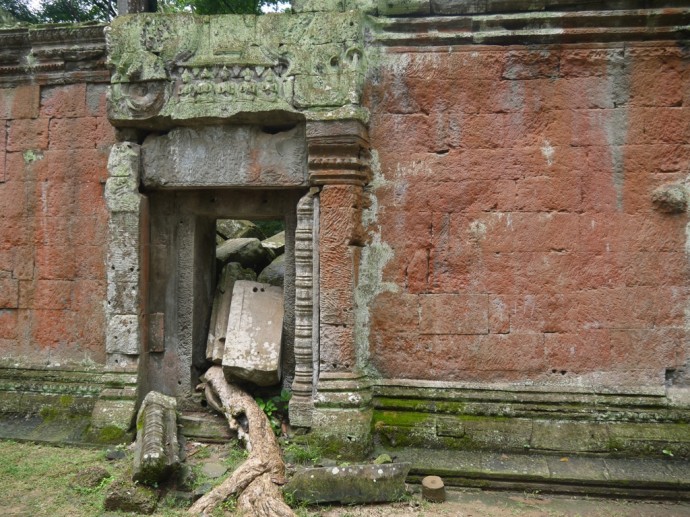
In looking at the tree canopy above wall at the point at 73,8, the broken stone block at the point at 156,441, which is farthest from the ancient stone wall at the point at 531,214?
the tree canopy above wall at the point at 73,8

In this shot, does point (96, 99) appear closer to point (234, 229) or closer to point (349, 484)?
point (234, 229)

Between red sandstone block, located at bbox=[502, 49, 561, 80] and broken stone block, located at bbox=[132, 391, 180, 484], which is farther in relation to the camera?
red sandstone block, located at bbox=[502, 49, 561, 80]

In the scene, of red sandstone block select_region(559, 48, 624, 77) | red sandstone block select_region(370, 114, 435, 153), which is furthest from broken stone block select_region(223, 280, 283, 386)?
red sandstone block select_region(559, 48, 624, 77)

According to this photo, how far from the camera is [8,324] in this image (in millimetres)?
5566

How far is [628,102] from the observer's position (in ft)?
15.6

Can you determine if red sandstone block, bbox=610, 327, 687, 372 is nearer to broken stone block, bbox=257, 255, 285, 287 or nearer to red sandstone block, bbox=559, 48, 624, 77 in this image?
red sandstone block, bbox=559, 48, 624, 77

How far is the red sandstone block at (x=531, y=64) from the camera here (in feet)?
15.7

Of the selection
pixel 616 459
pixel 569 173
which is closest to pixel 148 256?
pixel 569 173

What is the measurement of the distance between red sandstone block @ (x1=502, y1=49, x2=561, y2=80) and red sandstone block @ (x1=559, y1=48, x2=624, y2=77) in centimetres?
7

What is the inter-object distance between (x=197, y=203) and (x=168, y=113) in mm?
925

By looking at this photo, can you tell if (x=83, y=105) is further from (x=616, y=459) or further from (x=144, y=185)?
(x=616, y=459)

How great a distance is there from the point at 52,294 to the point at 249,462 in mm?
2793

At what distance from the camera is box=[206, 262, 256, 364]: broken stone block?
214 inches

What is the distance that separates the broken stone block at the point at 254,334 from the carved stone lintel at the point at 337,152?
134 centimetres
